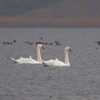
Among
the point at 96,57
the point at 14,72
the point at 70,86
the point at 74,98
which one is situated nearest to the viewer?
the point at 74,98

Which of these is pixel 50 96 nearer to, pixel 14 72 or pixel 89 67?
pixel 14 72

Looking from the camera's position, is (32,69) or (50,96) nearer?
(50,96)

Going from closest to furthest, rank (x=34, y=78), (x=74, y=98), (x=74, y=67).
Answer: (x=74, y=98)
(x=34, y=78)
(x=74, y=67)

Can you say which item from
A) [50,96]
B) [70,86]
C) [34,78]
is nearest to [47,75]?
[34,78]

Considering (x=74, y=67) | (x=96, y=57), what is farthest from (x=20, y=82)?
(x=96, y=57)

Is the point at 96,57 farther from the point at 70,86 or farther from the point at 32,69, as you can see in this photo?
the point at 70,86

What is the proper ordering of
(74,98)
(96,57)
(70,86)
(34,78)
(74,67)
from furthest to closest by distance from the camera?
→ (96,57)
(74,67)
(34,78)
(70,86)
(74,98)

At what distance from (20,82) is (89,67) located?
10.3 m

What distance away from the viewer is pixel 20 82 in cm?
3750

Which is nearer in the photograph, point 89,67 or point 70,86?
point 70,86

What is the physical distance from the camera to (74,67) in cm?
4659

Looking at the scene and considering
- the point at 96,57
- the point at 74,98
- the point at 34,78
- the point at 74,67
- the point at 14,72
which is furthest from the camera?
the point at 96,57

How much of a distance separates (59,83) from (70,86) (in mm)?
1431

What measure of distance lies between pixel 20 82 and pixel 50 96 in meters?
5.27
